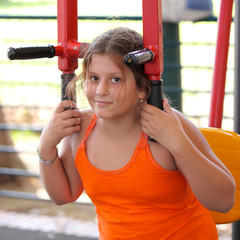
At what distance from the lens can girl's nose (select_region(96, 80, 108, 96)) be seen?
34.7 inches

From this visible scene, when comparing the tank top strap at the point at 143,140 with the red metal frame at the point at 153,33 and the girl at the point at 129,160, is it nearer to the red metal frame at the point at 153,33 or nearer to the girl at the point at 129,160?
the girl at the point at 129,160

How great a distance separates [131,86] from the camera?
0.90m

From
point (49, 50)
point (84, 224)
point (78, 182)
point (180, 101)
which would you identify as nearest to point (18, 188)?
point (84, 224)

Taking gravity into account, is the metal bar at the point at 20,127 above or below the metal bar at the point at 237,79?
below

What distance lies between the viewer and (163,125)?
0.88m

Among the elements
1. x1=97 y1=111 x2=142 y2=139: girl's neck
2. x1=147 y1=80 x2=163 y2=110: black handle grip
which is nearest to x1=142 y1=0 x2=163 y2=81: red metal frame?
x1=147 y1=80 x2=163 y2=110: black handle grip

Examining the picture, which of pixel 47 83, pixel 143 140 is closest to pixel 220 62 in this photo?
pixel 143 140

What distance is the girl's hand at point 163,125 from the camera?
88cm

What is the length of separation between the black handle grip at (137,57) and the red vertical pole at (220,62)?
1.30ft

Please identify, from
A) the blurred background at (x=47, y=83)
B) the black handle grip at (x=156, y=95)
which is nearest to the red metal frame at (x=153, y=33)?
the black handle grip at (x=156, y=95)

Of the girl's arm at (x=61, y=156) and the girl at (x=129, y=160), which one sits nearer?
the girl at (x=129, y=160)

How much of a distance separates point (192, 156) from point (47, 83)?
1.80 meters

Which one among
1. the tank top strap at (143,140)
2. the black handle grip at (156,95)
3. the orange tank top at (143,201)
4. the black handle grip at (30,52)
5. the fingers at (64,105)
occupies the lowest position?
the orange tank top at (143,201)

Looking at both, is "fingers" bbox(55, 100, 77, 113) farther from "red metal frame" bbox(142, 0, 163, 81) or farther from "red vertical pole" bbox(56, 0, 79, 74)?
"red metal frame" bbox(142, 0, 163, 81)
